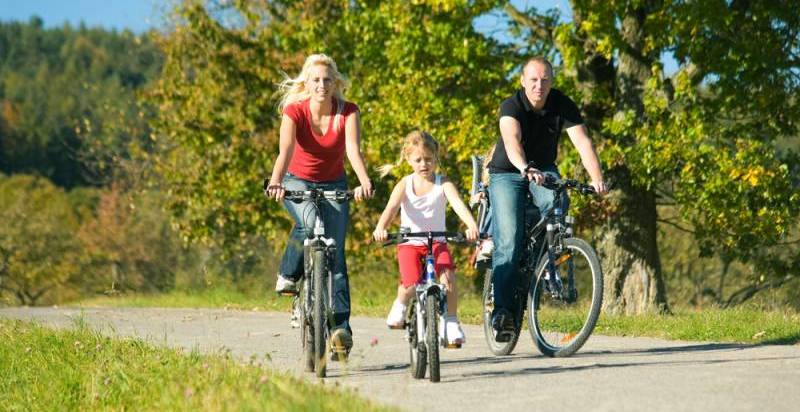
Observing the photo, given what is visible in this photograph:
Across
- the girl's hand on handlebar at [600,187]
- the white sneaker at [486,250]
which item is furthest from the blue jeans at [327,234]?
the girl's hand on handlebar at [600,187]

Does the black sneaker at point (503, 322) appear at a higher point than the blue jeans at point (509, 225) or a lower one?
lower

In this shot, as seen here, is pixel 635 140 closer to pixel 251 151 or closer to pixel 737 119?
pixel 737 119

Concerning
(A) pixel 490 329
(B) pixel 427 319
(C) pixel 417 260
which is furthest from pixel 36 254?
(B) pixel 427 319

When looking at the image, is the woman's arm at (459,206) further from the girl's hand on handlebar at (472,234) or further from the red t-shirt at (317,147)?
the red t-shirt at (317,147)

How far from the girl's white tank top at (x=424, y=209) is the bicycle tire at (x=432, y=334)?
86cm

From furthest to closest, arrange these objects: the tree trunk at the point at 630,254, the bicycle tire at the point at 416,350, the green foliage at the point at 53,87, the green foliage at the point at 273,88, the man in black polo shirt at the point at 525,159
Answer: the green foliage at the point at 53,87 → the green foliage at the point at 273,88 → the tree trunk at the point at 630,254 → the man in black polo shirt at the point at 525,159 → the bicycle tire at the point at 416,350

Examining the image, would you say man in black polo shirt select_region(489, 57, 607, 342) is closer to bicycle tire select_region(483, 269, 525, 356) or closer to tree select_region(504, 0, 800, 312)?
bicycle tire select_region(483, 269, 525, 356)

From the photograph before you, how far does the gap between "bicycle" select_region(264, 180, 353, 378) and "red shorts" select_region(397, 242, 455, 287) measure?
1.49 feet

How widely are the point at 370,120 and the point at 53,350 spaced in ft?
33.7

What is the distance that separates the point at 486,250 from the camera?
8.67m

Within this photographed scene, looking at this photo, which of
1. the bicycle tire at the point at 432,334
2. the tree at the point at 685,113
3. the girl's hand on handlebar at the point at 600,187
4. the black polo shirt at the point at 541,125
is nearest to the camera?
the bicycle tire at the point at 432,334

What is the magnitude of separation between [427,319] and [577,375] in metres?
0.94

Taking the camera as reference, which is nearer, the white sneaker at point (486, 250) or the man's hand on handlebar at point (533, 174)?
the man's hand on handlebar at point (533, 174)

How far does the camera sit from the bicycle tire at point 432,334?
681 cm
